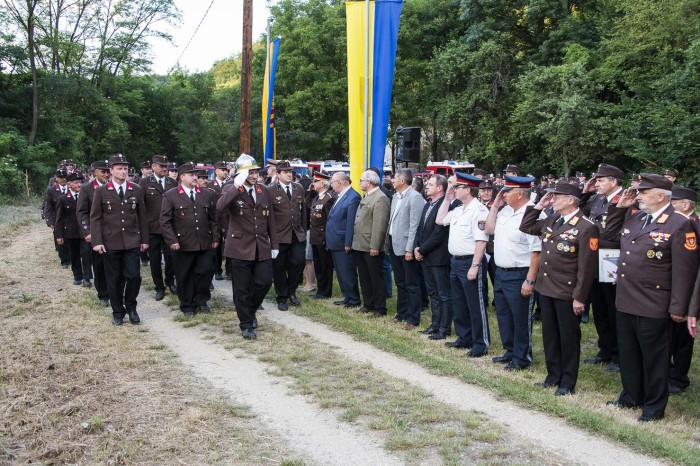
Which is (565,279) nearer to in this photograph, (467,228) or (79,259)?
(467,228)

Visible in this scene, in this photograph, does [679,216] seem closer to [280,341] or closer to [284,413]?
[284,413]

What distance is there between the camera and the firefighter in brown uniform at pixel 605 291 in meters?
6.84

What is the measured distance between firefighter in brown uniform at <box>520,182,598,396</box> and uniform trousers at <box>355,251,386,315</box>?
11.4 ft

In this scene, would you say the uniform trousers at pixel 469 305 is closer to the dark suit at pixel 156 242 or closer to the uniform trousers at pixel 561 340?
the uniform trousers at pixel 561 340

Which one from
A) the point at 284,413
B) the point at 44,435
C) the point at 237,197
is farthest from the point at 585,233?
the point at 44,435

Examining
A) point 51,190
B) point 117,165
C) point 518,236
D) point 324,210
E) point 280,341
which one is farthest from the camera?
point 51,190

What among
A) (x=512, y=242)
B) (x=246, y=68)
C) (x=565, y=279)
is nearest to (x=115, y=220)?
(x=512, y=242)

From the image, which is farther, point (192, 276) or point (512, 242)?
point (192, 276)

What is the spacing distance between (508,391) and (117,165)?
579 cm

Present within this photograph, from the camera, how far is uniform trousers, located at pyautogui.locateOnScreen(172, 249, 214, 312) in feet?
30.5

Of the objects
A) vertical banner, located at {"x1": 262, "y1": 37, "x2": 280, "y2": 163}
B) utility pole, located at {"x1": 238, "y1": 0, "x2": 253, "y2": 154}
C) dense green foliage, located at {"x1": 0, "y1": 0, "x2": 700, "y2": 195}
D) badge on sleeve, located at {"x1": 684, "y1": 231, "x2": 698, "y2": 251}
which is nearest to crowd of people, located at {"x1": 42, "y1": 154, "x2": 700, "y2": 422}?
badge on sleeve, located at {"x1": 684, "y1": 231, "x2": 698, "y2": 251}

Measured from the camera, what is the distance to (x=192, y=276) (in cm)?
939

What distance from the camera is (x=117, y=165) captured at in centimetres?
861

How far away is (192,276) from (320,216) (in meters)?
2.45
